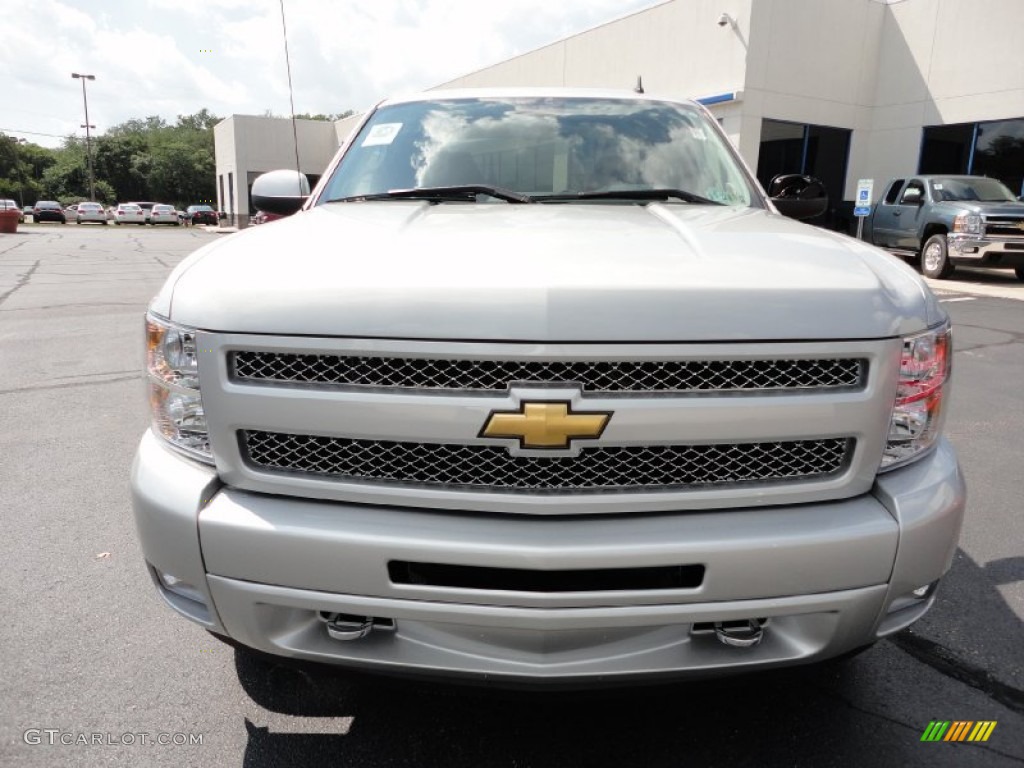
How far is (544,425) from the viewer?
1611mm

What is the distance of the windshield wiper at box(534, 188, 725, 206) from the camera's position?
2824 millimetres

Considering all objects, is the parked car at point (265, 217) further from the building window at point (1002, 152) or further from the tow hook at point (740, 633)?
the building window at point (1002, 152)

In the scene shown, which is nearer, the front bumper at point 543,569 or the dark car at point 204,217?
the front bumper at point 543,569

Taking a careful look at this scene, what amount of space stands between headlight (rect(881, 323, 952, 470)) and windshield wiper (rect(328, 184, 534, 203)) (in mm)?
1409

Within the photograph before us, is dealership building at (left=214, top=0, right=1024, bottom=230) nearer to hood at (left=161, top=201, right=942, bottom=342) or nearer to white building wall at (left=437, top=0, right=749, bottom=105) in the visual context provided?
white building wall at (left=437, top=0, right=749, bottom=105)

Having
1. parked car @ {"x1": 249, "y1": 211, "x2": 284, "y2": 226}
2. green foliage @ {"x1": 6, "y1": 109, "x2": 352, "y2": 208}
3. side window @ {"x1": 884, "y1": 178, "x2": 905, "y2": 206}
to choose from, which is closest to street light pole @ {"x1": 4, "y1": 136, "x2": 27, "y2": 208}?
green foliage @ {"x1": 6, "y1": 109, "x2": 352, "y2": 208}

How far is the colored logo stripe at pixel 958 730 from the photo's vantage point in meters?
2.17

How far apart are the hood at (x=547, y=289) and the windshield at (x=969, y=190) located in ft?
51.1

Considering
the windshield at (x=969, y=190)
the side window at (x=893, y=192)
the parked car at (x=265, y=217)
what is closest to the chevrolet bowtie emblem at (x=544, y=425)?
the parked car at (x=265, y=217)

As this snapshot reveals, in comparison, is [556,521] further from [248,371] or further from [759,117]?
[759,117]

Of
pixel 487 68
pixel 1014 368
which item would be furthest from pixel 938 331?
pixel 487 68

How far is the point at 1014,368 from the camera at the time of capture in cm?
722

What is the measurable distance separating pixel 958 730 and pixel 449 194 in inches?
92.2

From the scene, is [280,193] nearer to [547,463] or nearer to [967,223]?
[547,463]
